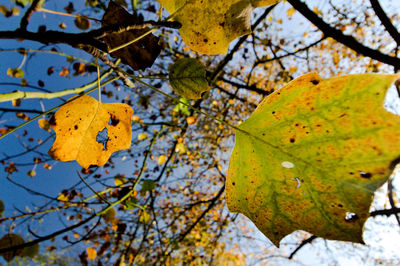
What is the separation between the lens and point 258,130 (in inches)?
24.5

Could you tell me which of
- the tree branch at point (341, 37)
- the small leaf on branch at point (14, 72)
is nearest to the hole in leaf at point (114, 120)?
the tree branch at point (341, 37)

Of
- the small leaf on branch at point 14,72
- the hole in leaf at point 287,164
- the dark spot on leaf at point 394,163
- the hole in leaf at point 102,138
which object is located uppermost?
the small leaf on branch at point 14,72

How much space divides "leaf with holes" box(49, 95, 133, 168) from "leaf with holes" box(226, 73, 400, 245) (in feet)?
1.53

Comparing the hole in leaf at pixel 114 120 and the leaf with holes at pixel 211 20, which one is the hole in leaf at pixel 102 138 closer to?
the hole in leaf at pixel 114 120

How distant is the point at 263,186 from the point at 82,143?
66 centimetres

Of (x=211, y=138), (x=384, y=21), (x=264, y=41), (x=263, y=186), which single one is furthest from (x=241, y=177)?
(x=211, y=138)

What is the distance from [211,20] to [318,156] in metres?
0.49

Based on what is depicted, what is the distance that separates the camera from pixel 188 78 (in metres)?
0.71

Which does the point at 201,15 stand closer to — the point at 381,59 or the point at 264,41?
the point at 381,59

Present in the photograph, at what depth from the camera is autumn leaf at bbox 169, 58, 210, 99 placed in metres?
0.70

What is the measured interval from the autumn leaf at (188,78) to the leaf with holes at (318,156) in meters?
0.20

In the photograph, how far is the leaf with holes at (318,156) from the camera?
440 mm

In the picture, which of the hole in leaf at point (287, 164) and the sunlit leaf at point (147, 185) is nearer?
the hole in leaf at point (287, 164)

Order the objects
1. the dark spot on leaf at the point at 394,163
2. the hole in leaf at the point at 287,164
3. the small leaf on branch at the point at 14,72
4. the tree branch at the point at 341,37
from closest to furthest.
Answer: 1. the dark spot on leaf at the point at 394,163
2. the hole in leaf at the point at 287,164
3. the tree branch at the point at 341,37
4. the small leaf on branch at the point at 14,72
